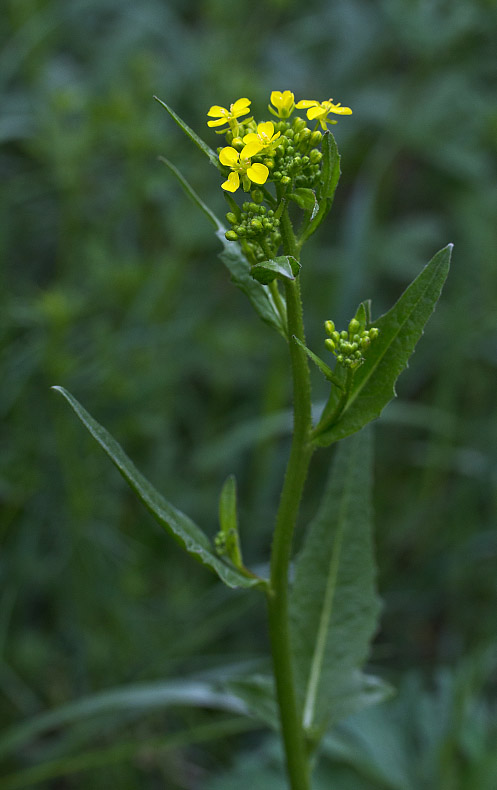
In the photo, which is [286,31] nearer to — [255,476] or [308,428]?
[255,476]

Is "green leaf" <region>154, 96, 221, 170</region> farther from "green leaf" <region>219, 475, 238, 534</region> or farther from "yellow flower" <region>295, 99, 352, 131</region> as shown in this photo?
"green leaf" <region>219, 475, 238, 534</region>

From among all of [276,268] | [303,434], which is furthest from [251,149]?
[303,434]

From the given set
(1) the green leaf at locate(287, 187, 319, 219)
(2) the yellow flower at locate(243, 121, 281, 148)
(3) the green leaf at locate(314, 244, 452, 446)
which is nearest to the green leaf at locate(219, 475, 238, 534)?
(3) the green leaf at locate(314, 244, 452, 446)

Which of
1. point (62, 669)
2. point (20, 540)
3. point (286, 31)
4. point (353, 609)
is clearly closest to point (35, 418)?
point (20, 540)

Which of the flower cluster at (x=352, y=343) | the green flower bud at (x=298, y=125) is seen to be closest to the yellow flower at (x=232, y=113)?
the green flower bud at (x=298, y=125)

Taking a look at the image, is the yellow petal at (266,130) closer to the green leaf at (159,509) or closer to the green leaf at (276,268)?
the green leaf at (276,268)

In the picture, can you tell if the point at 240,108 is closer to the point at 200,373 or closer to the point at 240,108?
the point at 240,108
